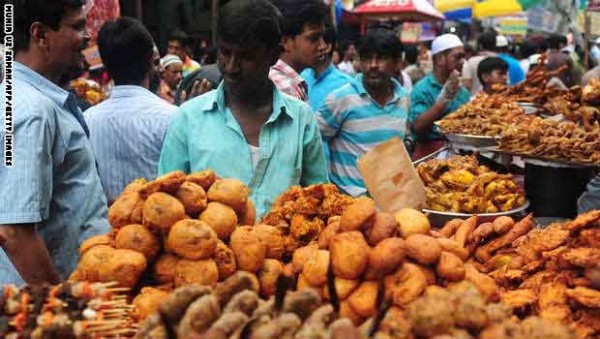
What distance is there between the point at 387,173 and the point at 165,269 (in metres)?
1.16

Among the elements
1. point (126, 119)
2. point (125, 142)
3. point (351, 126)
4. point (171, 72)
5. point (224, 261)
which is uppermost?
point (224, 261)

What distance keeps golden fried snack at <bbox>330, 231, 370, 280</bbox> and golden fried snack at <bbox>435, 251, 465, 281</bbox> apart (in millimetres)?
211

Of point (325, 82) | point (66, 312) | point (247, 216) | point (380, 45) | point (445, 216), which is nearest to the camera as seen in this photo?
point (66, 312)

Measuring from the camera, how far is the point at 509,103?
6.57 meters

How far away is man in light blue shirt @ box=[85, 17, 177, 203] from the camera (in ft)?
12.1

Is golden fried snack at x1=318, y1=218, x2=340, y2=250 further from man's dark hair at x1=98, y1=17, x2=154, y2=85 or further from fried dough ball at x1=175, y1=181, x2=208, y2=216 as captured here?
man's dark hair at x1=98, y1=17, x2=154, y2=85

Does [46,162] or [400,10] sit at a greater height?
[46,162]

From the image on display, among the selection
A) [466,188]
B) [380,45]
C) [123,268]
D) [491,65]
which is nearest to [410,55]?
[491,65]

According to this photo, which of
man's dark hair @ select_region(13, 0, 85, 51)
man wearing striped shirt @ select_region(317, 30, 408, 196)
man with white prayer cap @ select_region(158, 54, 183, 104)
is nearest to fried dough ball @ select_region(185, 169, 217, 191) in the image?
man's dark hair @ select_region(13, 0, 85, 51)

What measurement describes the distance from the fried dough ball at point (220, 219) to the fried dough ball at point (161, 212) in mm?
95

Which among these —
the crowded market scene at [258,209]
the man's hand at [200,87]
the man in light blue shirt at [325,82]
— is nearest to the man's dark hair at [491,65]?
the man in light blue shirt at [325,82]

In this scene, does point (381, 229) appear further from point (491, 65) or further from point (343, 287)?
point (491, 65)

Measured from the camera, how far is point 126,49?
3789 millimetres

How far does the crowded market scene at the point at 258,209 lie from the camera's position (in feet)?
5.50
